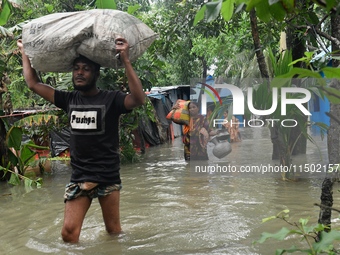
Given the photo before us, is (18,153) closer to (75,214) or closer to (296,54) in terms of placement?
(75,214)

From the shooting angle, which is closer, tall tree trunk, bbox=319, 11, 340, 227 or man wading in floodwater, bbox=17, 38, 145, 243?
tall tree trunk, bbox=319, 11, 340, 227

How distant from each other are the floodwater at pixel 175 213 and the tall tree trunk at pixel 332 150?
498 millimetres

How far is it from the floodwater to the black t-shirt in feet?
2.28

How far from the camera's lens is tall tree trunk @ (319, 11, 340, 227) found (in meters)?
2.55

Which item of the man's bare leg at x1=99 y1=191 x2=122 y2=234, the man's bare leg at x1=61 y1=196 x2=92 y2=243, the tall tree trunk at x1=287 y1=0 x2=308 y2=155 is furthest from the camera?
the tall tree trunk at x1=287 y1=0 x2=308 y2=155

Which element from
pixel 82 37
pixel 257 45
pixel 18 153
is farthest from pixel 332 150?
pixel 18 153

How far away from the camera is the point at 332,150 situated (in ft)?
21.9

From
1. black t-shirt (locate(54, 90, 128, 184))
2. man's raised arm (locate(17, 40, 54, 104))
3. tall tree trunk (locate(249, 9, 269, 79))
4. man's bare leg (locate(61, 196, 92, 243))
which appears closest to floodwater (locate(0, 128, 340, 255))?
man's bare leg (locate(61, 196, 92, 243))

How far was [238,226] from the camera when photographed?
489 cm

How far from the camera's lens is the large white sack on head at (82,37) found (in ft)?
12.2

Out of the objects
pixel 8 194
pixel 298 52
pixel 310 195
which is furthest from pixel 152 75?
pixel 310 195

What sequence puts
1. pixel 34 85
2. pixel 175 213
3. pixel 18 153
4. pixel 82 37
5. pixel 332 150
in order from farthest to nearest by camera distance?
pixel 18 153 < pixel 332 150 < pixel 175 213 < pixel 34 85 < pixel 82 37

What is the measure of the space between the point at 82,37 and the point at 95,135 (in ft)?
2.53

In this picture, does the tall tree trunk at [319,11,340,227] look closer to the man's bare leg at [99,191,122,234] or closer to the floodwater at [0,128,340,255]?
the floodwater at [0,128,340,255]
